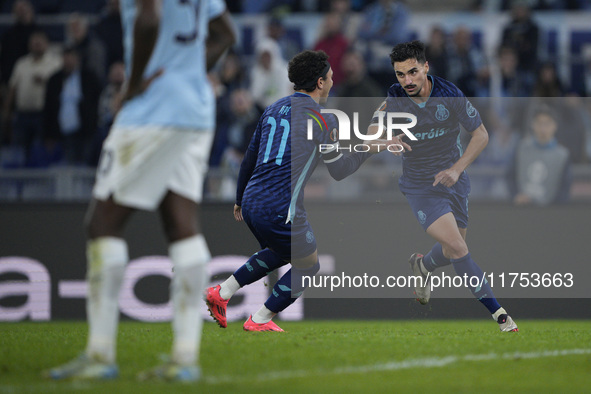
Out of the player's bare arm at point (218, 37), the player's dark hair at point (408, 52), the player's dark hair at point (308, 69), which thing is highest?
the player's bare arm at point (218, 37)

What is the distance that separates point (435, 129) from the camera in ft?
24.6

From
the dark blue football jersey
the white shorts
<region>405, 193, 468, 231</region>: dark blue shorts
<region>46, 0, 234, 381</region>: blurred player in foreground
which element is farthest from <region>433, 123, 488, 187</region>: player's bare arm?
the white shorts

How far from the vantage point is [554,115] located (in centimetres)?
1080

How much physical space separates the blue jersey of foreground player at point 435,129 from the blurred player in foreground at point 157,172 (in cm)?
318

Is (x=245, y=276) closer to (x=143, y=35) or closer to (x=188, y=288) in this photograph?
(x=188, y=288)

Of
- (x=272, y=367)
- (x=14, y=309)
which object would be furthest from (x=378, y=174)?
(x=272, y=367)

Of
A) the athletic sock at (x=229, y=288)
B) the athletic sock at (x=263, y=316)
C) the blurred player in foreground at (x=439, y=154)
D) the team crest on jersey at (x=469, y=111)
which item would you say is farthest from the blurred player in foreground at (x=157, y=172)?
the team crest on jersey at (x=469, y=111)

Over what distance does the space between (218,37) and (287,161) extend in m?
1.92

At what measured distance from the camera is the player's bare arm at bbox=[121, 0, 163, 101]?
4223 mm

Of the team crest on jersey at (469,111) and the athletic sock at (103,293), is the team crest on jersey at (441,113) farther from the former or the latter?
the athletic sock at (103,293)

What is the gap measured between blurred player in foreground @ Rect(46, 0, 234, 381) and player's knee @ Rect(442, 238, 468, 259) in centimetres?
336

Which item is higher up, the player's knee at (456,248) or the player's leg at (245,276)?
the player's knee at (456,248)

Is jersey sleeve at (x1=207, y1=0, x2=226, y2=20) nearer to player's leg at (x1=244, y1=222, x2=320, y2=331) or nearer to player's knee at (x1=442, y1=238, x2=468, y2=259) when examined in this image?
player's leg at (x1=244, y1=222, x2=320, y2=331)

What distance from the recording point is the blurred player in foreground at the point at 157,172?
4340 millimetres
